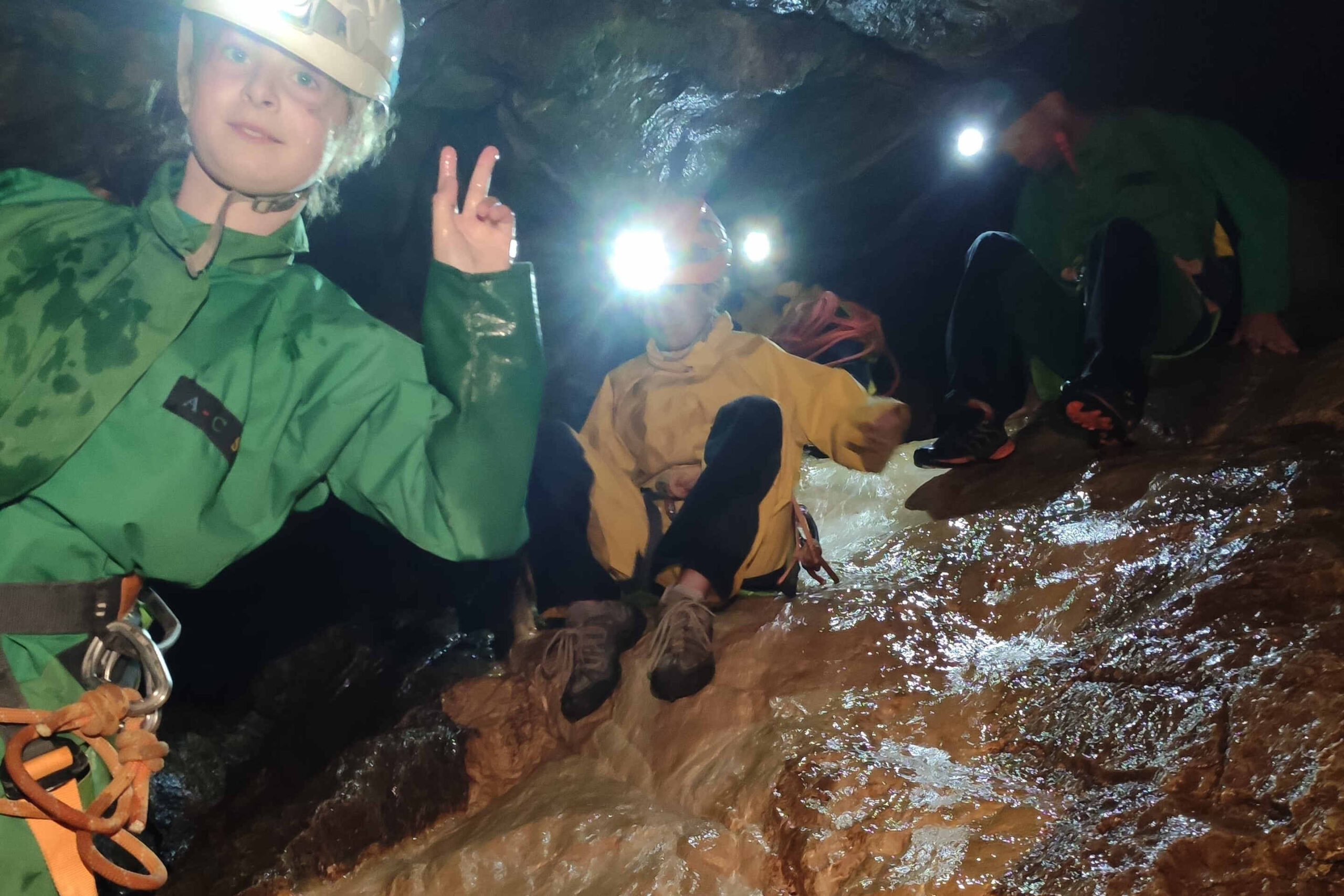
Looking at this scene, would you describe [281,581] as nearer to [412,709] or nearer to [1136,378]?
[412,709]

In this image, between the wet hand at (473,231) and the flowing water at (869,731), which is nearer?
the wet hand at (473,231)

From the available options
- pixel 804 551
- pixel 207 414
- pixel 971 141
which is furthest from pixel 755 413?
pixel 971 141

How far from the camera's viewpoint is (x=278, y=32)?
1320 millimetres

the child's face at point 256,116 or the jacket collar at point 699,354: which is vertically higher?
the child's face at point 256,116

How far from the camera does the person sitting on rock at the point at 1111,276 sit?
8.33 feet

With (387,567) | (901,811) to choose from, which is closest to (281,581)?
(387,567)

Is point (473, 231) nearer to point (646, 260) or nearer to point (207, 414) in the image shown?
point (207, 414)

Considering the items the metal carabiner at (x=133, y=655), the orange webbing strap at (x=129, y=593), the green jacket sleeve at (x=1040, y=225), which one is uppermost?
the green jacket sleeve at (x=1040, y=225)

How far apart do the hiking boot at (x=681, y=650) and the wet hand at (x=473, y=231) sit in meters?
1.13

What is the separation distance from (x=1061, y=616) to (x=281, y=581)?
10.2 ft

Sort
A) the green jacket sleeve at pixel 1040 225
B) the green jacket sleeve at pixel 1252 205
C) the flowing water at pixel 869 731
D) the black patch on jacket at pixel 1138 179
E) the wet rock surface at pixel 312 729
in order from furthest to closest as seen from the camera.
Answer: the green jacket sleeve at pixel 1040 225 → the black patch on jacket at pixel 1138 179 → the green jacket sleeve at pixel 1252 205 → the wet rock surface at pixel 312 729 → the flowing water at pixel 869 731

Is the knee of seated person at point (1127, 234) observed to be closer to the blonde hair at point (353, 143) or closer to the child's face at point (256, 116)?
the blonde hair at point (353, 143)

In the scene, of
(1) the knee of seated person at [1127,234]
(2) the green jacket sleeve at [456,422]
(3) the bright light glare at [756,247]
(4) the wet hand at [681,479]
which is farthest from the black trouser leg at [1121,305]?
(2) the green jacket sleeve at [456,422]

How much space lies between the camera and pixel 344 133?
1.42 metres
